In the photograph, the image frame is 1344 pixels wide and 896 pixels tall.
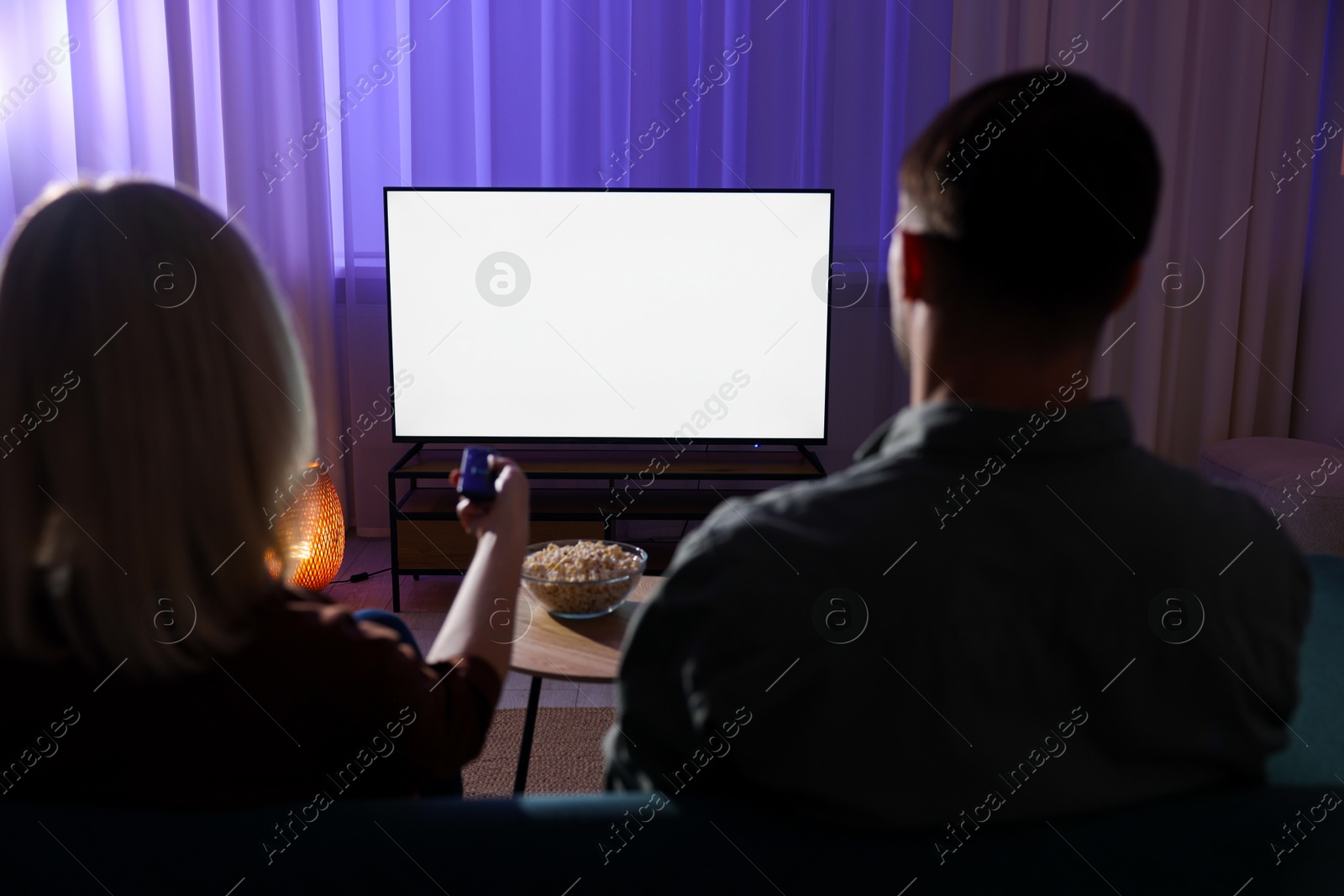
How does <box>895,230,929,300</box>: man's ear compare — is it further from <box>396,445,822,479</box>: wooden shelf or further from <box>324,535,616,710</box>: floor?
<box>396,445,822,479</box>: wooden shelf

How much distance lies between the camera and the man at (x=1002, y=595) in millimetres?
604

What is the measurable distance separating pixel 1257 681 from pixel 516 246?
248 centimetres

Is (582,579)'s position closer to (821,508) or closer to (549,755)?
(549,755)

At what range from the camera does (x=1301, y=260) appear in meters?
3.25

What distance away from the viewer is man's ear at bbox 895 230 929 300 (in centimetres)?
71

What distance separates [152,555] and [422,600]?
2232 millimetres

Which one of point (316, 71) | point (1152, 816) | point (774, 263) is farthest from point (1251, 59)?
point (1152, 816)

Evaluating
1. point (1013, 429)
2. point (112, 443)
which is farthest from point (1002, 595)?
point (112, 443)

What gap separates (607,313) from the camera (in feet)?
9.37

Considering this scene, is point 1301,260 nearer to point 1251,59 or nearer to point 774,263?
point 1251,59

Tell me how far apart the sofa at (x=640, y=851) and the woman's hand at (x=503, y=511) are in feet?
2.09

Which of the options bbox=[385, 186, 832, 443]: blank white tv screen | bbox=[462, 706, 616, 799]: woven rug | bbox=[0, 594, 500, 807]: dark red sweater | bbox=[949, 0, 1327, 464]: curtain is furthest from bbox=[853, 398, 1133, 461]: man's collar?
bbox=[949, 0, 1327, 464]: curtain

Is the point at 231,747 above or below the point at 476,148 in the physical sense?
below

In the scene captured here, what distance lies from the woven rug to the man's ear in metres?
1.35
